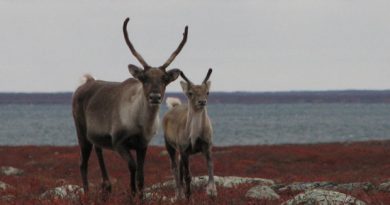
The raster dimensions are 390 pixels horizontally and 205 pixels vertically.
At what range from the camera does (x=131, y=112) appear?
12.5 metres

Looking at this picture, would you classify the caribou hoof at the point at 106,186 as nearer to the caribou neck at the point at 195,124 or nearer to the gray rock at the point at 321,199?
the caribou neck at the point at 195,124

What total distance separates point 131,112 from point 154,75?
875mm

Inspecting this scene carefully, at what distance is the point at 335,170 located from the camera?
33156 millimetres

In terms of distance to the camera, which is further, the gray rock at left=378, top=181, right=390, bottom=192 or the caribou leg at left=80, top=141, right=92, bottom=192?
the gray rock at left=378, top=181, right=390, bottom=192

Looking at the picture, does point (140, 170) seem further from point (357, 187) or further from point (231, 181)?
point (231, 181)

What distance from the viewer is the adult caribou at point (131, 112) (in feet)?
39.6

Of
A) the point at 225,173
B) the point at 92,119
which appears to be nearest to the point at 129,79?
the point at 92,119

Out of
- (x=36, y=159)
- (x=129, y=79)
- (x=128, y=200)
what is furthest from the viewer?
(x=36, y=159)

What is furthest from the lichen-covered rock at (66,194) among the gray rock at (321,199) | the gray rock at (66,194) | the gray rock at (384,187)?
the gray rock at (384,187)

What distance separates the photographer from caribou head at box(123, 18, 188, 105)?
11.8 m

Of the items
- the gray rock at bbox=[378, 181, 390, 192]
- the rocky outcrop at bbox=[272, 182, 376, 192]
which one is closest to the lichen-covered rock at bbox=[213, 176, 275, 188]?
the rocky outcrop at bbox=[272, 182, 376, 192]

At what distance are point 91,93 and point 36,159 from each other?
25.8 metres

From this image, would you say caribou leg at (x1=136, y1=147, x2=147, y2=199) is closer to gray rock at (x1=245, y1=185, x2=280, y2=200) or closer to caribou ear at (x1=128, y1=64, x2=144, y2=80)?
caribou ear at (x1=128, y1=64, x2=144, y2=80)

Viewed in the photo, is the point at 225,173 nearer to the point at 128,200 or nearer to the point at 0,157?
the point at 0,157
